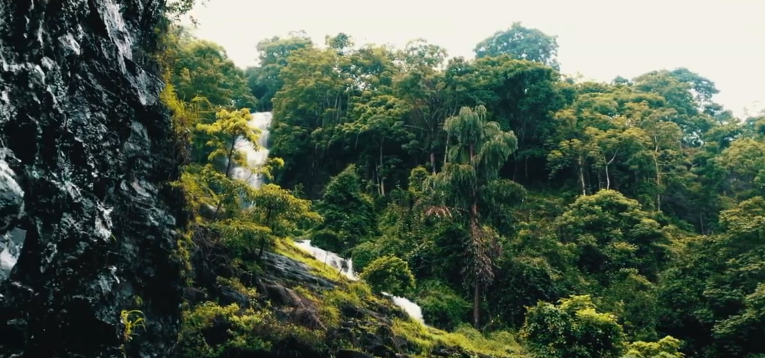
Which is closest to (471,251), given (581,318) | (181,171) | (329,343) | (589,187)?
(581,318)

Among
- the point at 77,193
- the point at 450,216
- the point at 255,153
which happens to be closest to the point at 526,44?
the point at 255,153

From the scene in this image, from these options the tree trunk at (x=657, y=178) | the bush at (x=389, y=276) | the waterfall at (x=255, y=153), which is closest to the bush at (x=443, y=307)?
the bush at (x=389, y=276)

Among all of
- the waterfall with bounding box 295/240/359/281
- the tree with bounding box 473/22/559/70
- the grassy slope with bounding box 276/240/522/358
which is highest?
the tree with bounding box 473/22/559/70

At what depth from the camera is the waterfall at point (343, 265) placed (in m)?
20.8

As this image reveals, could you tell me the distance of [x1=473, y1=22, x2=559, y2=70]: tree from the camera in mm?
56312

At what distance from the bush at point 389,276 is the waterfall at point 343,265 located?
5.67ft

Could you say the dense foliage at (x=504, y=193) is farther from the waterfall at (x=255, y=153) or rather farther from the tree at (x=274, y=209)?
the waterfall at (x=255, y=153)

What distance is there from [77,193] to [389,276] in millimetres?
11211

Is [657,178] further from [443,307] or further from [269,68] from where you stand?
[269,68]

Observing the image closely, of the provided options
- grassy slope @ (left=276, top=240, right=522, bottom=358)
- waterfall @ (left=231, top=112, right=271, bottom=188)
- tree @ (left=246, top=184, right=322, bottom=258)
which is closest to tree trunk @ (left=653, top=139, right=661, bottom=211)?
grassy slope @ (left=276, top=240, right=522, bottom=358)

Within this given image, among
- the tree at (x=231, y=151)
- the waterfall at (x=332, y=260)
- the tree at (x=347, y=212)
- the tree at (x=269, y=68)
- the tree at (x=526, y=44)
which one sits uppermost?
the tree at (x=526, y=44)

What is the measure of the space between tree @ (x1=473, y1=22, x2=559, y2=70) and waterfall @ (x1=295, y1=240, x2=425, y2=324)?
1505 inches

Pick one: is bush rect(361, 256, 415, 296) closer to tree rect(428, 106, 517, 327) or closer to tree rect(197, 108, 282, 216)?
tree rect(428, 106, 517, 327)

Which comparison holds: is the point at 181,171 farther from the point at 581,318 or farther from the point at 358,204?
the point at 358,204
